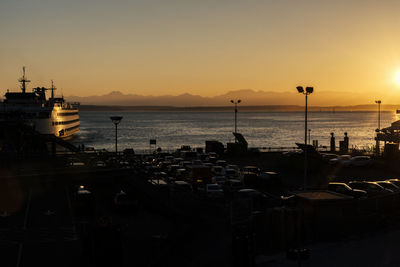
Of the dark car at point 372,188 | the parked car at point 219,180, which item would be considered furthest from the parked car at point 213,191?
the dark car at point 372,188

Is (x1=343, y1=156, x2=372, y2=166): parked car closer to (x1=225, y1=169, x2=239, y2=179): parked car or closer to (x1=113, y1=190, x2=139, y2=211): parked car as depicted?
(x1=225, y1=169, x2=239, y2=179): parked car

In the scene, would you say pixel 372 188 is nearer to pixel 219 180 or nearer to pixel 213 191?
pixel 213 191

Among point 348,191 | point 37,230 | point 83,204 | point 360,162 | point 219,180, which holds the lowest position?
point 37,230

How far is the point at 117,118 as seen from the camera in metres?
37.1

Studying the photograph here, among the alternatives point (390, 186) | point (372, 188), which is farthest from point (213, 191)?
point (390, 186)

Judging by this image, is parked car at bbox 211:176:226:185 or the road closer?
the road

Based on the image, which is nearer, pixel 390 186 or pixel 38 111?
pixel 390 186

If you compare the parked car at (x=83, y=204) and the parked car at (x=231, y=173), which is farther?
the parked car at (x=231, y=173)

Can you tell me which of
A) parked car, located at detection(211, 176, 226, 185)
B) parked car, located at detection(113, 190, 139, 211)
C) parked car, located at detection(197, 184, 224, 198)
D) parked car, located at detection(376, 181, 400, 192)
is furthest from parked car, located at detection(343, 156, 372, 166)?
parked car, located at detection(113, 190, 139, 211)

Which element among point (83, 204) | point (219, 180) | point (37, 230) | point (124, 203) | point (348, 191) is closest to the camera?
point (37, 230)

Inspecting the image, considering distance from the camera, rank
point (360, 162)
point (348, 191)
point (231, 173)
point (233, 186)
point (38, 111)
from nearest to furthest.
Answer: point (348, 191) → point (233, 186) → point (231, 173) → point (360, 162) → point (38, 111)

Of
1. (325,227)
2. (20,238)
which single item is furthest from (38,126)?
(325,227)

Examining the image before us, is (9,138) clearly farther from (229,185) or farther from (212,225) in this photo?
(212,225)

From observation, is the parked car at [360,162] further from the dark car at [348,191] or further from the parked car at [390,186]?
the dark car at [348,191]
